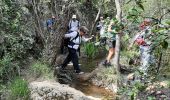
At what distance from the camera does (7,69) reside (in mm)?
8953

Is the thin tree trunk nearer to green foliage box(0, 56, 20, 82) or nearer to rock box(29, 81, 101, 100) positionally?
green foliage box(0, 56, 20, 82)

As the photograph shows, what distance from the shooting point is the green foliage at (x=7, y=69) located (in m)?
8.75

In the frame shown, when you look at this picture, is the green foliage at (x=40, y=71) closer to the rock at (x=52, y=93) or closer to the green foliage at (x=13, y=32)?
the green foliage at (x=13, y=32)

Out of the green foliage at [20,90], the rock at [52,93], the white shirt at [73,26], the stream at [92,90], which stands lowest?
Answer: the stream at [92,90]

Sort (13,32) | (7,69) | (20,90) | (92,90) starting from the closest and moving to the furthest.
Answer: (20,90) < (7,69) < (13,32) < (92,90)

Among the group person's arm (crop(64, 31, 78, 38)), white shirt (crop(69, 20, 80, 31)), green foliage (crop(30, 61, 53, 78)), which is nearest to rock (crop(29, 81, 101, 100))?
green foliage (crop(30, 61, 53, 78))

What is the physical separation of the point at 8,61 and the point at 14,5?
1934mm

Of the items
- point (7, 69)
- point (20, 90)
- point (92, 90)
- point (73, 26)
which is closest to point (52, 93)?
point (20, 90)

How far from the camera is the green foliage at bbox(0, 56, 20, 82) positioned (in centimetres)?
875

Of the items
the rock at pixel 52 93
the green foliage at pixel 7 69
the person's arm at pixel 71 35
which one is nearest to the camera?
the rock at pixel 52 93

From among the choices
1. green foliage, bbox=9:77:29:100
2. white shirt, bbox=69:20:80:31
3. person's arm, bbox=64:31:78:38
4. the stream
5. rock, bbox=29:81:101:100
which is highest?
white shirt, bbox=69:20:80:31

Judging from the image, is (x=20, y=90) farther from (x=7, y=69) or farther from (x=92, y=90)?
(x=92, y=90)

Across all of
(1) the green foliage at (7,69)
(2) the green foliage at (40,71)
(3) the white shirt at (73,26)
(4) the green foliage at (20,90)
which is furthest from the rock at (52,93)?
(3) the white shirt at (73,26)

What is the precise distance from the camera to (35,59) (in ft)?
36.3
